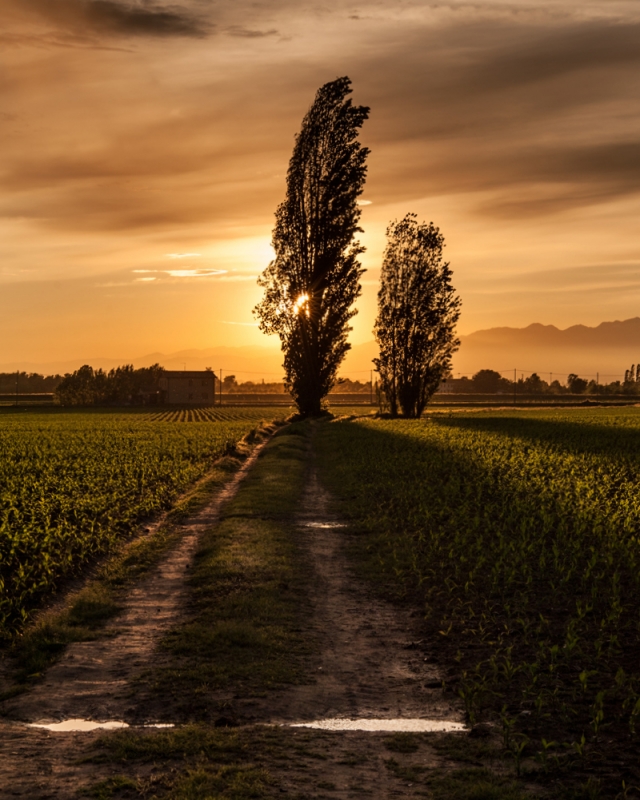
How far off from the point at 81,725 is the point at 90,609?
171 inches

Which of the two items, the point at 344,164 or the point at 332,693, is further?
the point at 344,164

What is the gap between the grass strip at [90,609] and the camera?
9.66 metres

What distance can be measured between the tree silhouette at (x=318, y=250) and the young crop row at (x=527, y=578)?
95.5 feet

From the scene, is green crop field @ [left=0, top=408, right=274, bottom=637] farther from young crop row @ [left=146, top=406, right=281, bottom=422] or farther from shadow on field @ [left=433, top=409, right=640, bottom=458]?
young crop row @ [left=146, top=406, right=281, bottom=422]

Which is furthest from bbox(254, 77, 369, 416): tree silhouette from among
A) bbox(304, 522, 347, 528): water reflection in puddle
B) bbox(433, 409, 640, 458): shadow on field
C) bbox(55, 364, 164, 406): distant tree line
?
bbox(55, 364, 164, 406): distant tree line

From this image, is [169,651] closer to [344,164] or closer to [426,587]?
[426,587]

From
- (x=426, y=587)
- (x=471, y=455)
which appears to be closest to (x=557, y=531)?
(x=426, y=587)

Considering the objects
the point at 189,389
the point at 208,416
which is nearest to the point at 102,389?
the point at 189,389

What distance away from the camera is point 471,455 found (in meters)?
33.4

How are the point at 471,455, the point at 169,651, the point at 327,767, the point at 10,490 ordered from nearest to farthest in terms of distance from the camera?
the point at 327,767 < the point at 169,651 < the point at 10,490 < the point at 471,455

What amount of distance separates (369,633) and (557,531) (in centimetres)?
692

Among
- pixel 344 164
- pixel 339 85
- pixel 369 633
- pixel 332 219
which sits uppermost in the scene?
pixel 339 85

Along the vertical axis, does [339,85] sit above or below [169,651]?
above

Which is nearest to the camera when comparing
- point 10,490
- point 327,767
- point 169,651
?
point 327,767
